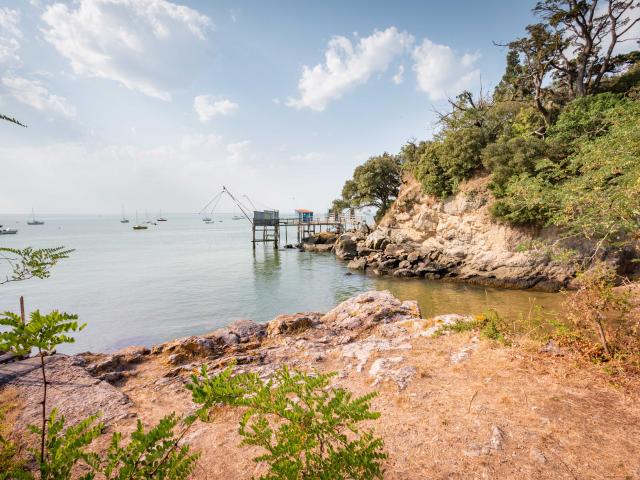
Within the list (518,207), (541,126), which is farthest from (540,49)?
Result: (518,207)

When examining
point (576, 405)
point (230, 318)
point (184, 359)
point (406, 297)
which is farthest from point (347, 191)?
point (576, 405)

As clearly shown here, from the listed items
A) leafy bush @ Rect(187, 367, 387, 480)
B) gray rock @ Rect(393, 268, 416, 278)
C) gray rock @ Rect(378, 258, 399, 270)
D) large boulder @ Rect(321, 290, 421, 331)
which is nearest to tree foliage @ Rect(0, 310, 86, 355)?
leafy bush @ Rect(187, 367, 387, 480)

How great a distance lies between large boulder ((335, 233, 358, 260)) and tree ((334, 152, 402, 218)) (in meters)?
5.29

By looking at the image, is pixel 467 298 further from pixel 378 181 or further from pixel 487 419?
pixel 378 181

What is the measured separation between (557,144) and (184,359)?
68.8ft

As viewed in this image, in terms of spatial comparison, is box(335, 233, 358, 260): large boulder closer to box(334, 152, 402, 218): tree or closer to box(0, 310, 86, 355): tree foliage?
box(334, 152, 402, 218): tree

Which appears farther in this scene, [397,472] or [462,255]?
[462,255]

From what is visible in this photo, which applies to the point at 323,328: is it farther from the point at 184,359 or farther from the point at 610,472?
the point at 610,472

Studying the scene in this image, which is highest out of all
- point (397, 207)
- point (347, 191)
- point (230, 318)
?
point (347, 191)

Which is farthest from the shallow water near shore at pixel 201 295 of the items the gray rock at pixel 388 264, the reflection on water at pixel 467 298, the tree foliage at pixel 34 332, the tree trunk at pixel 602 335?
Answer: the tree foliage at pixel 34 332

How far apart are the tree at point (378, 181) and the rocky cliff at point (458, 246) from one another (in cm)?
595

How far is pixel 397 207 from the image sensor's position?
28.4m

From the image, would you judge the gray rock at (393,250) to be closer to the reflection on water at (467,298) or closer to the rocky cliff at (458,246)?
the rocky cliff at (458,246)

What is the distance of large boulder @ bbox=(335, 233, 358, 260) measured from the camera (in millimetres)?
31441
